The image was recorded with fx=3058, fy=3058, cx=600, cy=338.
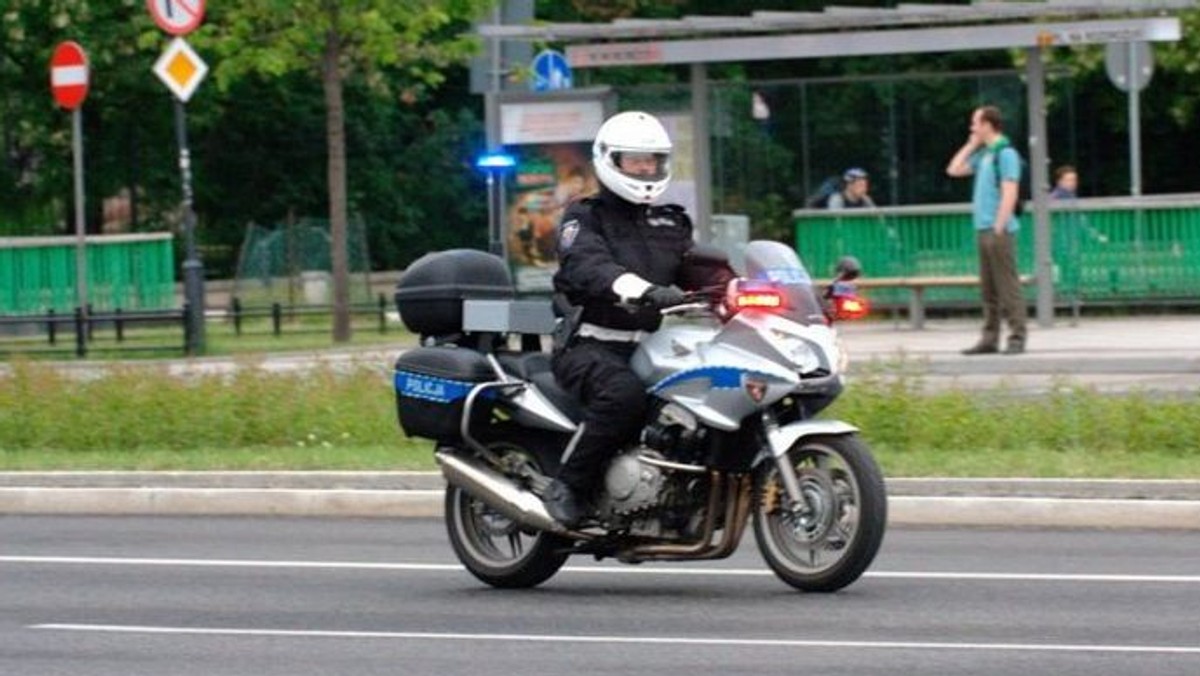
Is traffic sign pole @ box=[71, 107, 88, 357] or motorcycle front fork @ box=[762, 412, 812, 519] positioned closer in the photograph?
motorcycle front fork @ box=[762, 412, 812, 519]

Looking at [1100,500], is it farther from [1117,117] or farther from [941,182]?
[1117,117]

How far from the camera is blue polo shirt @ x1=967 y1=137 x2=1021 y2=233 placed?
23.7m

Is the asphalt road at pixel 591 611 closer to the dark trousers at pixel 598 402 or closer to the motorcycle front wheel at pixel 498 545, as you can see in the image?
the motorcycle front wheel at pixel 498 545

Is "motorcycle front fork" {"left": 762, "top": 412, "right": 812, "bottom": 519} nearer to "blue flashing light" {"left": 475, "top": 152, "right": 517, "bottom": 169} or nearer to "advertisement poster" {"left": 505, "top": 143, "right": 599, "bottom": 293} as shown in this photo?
"blue flashing light" {"left": 475, "top": 152, "right": 517, "bottom": 169}

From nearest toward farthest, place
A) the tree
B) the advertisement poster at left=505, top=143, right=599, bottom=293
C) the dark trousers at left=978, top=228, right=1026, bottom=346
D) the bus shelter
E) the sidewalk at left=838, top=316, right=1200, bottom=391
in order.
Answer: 1. the sidewalk at left=838, top=316, right=1200, bottom=391
2. the dark trousers at left=978, top=228, right=1026, bottom=346
3. the bus shelter
4. the advertisement poster at left=505, top=143, right=599, bottom=293
5. the tree

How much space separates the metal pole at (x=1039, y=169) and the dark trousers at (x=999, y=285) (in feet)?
11.6

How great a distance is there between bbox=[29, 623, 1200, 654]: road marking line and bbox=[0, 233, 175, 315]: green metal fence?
2282cm

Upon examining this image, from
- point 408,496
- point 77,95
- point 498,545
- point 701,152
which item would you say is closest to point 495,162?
point 701,152

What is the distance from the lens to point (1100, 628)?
10.5m

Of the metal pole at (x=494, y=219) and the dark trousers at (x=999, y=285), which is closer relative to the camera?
the dark trousers at (x=999, y=285)

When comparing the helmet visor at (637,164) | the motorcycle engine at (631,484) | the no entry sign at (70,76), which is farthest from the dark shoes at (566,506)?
the no entry sign at (70,76)

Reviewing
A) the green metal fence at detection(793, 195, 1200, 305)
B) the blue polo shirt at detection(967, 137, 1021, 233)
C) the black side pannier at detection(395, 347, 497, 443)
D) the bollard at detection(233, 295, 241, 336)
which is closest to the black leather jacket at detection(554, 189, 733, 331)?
the black side pannier at detection(395, 347, 497, 443)

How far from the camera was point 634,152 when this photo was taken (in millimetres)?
11586

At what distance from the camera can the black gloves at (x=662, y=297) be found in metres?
11.1
